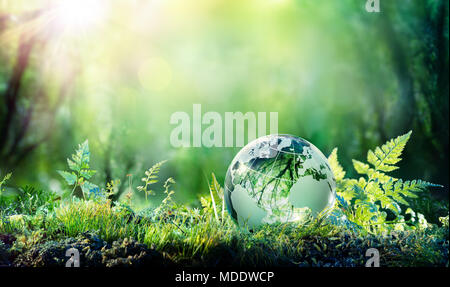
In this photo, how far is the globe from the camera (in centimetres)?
329

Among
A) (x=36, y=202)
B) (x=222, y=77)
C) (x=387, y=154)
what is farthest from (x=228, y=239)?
(x=222, y=77)

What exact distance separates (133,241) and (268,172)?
46.7 inches

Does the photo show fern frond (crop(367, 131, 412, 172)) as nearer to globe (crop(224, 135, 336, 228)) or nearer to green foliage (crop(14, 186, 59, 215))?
globe (crop(224, 135, 336, 228))

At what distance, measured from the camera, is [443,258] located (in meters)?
2.93

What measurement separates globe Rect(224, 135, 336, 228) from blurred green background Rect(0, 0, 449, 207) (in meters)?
3.45

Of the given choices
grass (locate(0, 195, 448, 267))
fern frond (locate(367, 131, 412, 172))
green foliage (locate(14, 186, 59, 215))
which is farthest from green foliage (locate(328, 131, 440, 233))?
green foliage (locate(14, 186, 59, 215))

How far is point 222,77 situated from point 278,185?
14.0ft

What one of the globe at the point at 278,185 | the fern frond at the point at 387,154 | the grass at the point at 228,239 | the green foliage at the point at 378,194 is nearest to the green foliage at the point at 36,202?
the grass at the point at 228,239

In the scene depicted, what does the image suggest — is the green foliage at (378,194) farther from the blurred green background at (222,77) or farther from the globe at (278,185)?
the blurred green background at (222,77)

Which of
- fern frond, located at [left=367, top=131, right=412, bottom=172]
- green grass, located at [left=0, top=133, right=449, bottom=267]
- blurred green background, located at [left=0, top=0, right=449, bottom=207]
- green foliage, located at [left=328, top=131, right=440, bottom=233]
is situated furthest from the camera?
blurred green background, located at [left=0, top=0, right=449, bottom=207]

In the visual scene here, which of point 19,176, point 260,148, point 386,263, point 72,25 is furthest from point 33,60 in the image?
point 386,263

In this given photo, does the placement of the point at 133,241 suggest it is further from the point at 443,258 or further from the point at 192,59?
the point at 192,59

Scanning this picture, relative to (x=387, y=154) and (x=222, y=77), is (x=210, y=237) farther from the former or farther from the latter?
(x=222, y=77)

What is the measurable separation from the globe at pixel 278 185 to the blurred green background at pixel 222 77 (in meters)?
3.45
